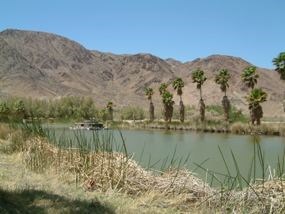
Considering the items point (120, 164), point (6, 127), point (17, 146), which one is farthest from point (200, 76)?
point (120, 164)

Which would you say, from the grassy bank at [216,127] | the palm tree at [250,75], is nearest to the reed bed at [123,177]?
the grassy bank at [216,127]

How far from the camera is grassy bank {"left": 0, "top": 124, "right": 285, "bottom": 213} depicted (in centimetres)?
710

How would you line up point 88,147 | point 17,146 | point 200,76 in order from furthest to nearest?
1. point 200,76
2. point 17,146
3. point 88,147

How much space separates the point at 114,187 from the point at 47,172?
2462 millimetres

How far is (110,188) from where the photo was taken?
9.02 meters

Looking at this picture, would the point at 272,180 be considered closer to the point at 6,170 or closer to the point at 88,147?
the point at 88,147

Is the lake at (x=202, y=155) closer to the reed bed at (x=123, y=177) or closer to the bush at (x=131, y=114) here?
the reed bed at (x=123, y=177)

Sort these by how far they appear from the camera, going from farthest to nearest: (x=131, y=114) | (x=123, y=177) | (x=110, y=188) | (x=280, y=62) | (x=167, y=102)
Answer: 1. (x=131, y=114)
2. (x=167, y=102)
3. (x=280, y=62)
4. (x=123, y=177)
5. (x=110, y=188)

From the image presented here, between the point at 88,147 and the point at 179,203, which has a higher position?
the point at 88,147

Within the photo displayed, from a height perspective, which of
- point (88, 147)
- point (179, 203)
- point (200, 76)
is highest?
point (200, 76)

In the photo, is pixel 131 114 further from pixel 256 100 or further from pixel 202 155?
pixel 202 155

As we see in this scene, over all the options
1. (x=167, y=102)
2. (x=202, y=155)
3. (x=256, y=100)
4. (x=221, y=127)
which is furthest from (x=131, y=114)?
(x=202, y=155)

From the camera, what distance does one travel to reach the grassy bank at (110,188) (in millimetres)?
7102

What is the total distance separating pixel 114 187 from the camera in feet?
29.9
